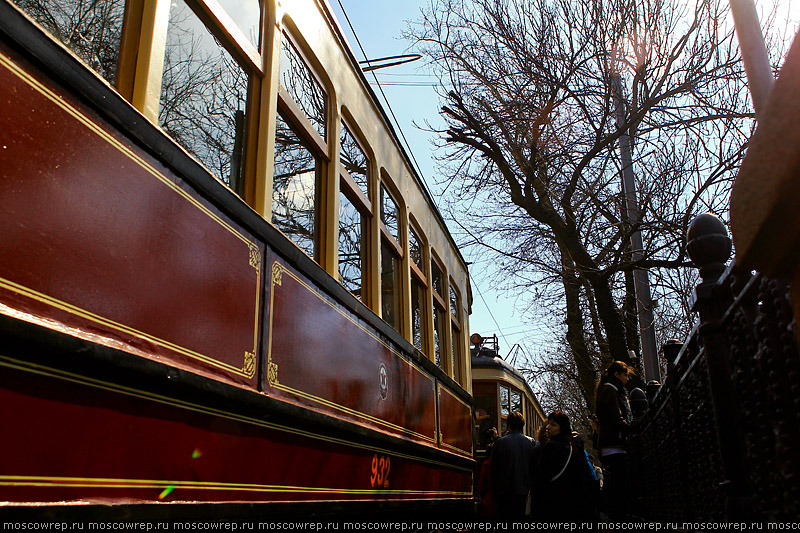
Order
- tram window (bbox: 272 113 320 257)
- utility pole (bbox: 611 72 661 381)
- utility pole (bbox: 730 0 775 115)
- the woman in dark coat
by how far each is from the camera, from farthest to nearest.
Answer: utility pole (bbox: 611 72 661 381), the woman in dark coat, utility pole (bbox: 730 0 775 115), tram window (bbox: 272 113 320 257)

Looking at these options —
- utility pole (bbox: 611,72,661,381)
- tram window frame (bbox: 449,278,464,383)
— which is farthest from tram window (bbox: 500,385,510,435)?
tram window frame (bbox: 449,278,464,383)

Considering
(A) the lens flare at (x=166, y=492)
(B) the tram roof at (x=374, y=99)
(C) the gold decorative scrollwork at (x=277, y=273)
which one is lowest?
(A) the lens flare at (x=166, y=492)

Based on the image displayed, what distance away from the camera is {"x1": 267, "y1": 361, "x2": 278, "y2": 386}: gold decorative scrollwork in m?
2.61

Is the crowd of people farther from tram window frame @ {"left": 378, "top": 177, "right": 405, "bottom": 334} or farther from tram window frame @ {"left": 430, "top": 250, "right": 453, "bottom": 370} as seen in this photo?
tram window frame @ {"left": 378, "top": 177, "right": 405, "bottom": 334}

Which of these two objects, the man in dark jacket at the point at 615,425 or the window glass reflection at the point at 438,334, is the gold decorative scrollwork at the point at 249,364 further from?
the window glass reflection at the point at 438,334

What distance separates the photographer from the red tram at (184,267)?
1618 mm

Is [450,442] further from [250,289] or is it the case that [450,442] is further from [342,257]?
[250,289]

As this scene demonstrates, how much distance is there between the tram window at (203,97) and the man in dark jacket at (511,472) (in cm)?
388

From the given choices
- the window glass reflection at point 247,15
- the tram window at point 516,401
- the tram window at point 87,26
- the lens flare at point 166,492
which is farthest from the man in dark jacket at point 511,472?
the tram window at point 516,401

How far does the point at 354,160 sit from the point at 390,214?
0.82m

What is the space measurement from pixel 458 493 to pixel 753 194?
5792mm

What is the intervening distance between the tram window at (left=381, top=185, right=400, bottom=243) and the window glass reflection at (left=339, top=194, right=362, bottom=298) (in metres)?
0.55

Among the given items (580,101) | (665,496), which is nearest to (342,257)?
(665,496)

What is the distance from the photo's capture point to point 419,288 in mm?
5734
